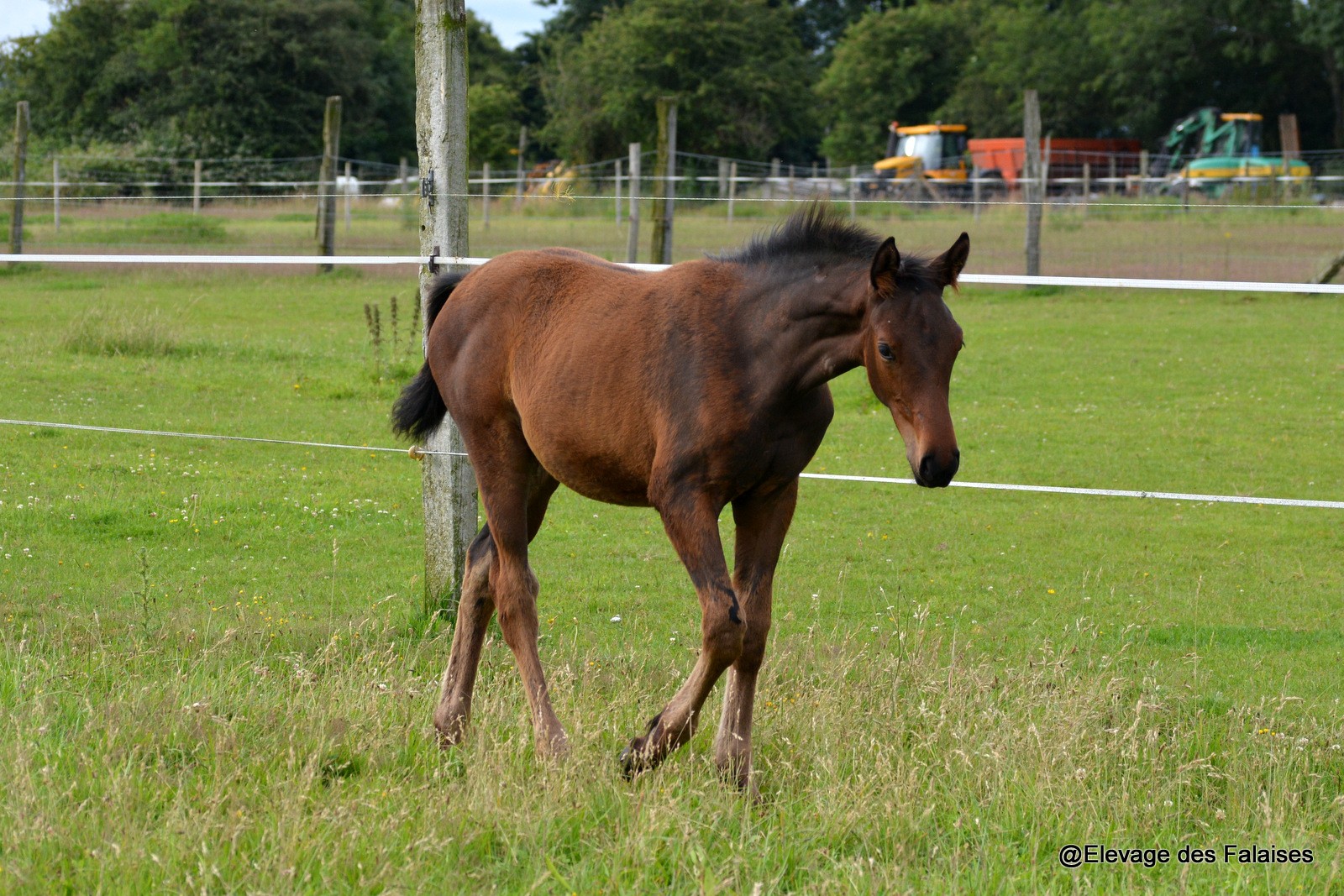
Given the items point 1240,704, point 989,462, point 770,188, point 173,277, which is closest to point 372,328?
point 989,462

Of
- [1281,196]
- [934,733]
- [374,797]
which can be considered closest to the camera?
[374,797]

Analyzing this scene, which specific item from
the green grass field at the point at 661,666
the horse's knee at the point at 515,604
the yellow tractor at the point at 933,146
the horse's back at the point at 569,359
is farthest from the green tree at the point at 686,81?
the horse's knee at the point at 515,604

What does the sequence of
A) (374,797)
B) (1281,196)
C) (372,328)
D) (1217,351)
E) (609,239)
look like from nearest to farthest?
(374,797), (372,328), (1217,351), (609,239), (1281,196)

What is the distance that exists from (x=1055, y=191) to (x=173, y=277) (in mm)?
27891

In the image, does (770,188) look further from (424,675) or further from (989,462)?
(424,675)

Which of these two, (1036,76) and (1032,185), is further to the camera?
(1036,76)

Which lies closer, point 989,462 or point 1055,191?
point 989,462

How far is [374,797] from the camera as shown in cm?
399

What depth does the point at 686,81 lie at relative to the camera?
51.5m

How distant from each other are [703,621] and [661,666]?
1759 mm

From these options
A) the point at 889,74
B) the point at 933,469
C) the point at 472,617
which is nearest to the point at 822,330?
the point at 933,469

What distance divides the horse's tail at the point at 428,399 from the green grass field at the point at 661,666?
3.18 ft

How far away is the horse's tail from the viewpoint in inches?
211

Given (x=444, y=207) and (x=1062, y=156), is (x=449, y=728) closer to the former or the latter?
(x=444, y=207)
